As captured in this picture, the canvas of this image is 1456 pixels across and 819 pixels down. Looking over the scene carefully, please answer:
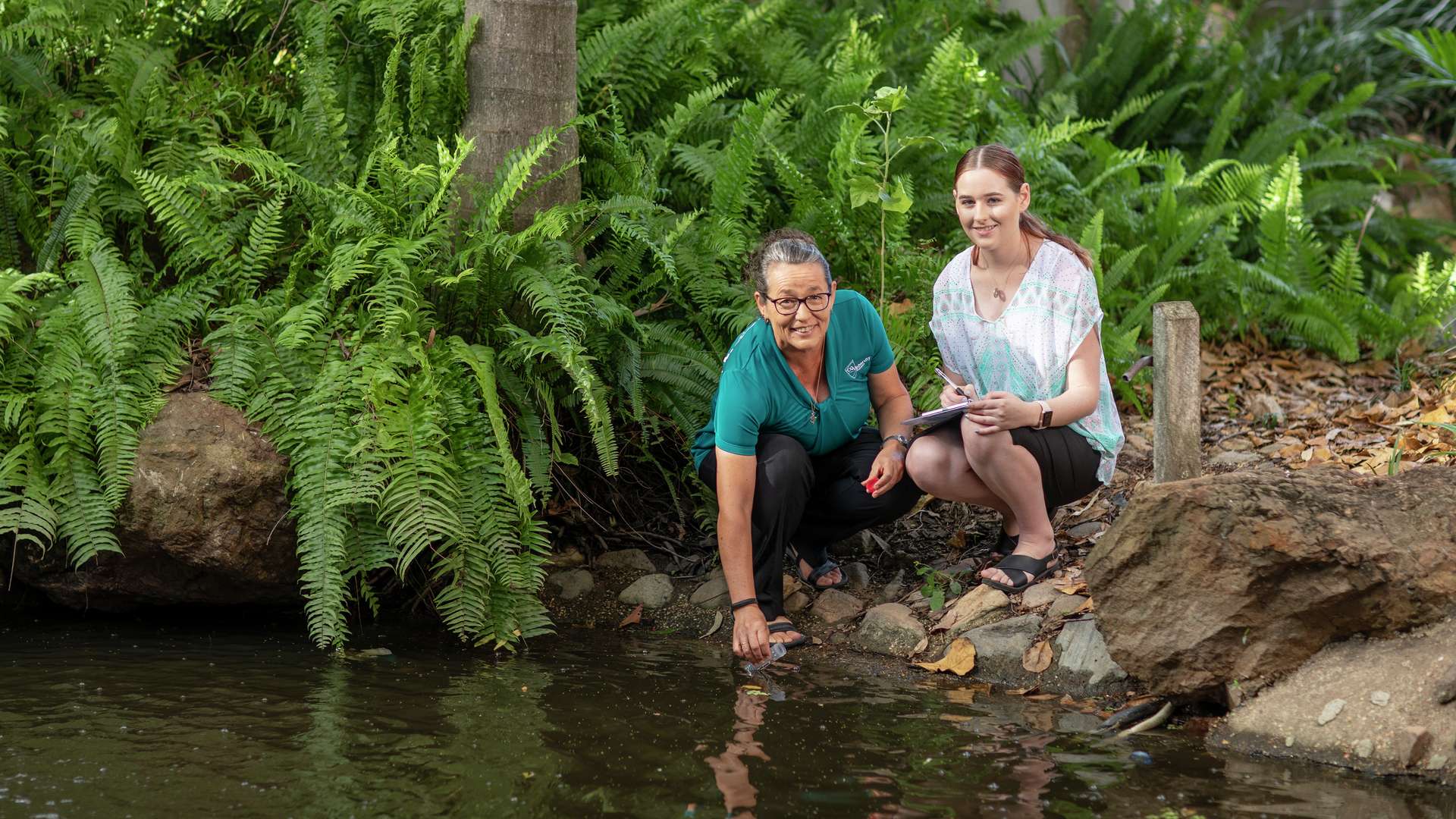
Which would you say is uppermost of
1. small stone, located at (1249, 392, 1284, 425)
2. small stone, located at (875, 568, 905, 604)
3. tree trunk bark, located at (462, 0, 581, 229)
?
tree trunk bark, located at (462, 0, 581, 229)

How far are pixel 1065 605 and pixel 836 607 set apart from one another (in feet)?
2.62

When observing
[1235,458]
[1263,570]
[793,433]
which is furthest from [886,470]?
[1235,458]

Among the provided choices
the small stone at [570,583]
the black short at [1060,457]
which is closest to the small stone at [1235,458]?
the black short at [1060,457]

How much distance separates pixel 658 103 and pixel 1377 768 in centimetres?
391

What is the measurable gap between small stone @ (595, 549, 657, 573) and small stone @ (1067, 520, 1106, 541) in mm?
1554

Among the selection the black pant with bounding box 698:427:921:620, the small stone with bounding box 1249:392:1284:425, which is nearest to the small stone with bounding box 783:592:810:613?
the black pant with bounding box 698:427:921:620

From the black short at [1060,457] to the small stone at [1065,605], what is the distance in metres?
0.33

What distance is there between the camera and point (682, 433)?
4.92 metres

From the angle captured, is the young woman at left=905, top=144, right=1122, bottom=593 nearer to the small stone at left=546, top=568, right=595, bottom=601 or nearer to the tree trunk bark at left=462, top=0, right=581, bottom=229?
the small stone at left=546, top=568, right=595, bottom=601

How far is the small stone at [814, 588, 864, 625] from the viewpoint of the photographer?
4.34 metres

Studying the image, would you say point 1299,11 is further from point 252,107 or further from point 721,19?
point 252,107

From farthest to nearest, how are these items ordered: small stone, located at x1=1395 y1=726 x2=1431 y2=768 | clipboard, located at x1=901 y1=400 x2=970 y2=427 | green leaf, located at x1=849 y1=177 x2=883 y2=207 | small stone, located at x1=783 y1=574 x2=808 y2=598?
green leaf, located at x1=849 y1=177 x2=883 y2=207
small stone, located at x1=783 y1=574 x2=808 y2=598
clipboard, located at x1=901 y1=400 x2=970 y2=427
small stone, located at x1=1395 y1=726 x2=1431 y2=768

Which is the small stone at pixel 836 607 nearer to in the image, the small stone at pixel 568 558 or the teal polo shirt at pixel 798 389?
the teal polo shirt at pixel 798 389

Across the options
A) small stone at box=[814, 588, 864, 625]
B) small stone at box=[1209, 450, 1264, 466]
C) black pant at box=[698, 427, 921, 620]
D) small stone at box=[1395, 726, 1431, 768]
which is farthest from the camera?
small stone at box=[1209, 450, 1264, 466]
